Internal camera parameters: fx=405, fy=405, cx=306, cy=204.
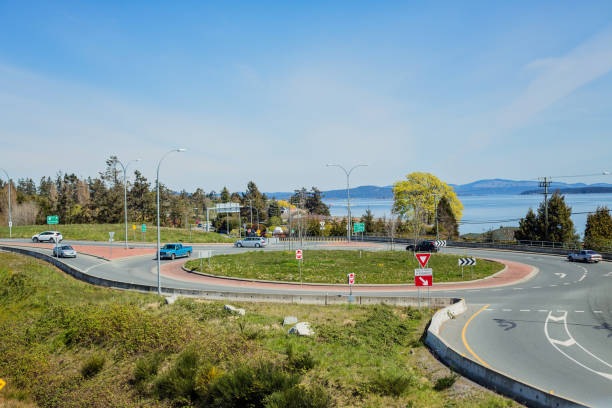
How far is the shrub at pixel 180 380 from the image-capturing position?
11473mm

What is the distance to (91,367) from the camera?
1351 cm

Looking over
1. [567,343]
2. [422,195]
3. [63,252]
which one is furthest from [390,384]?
[422,195]

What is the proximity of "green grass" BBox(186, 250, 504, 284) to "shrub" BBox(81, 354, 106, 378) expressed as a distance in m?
17.8

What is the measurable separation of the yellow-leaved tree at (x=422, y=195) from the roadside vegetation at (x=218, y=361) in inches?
2207

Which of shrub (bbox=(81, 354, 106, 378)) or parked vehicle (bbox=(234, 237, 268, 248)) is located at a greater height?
parked vehicle (bbox=(234, 237, 268, 248))

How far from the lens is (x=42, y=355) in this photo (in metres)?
14.3

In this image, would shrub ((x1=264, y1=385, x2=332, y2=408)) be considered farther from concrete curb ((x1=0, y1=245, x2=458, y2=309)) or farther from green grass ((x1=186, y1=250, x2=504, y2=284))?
green grass ((x1=186, y1=250, x2=504, y2=284))

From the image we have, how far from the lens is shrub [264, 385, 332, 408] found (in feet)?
30.8

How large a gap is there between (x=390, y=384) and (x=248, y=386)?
3.66m

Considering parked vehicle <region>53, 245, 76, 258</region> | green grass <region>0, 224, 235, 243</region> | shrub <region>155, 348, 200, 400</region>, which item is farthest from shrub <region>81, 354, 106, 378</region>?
green grass <region>0, 224, 235, 243</region>

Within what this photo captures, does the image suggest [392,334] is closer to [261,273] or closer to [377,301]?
[377,301]

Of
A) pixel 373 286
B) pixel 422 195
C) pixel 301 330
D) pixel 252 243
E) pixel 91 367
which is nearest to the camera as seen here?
pixel 91 367

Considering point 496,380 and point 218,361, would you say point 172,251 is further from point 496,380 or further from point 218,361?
point 496,380

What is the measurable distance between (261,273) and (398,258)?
15556 mm
